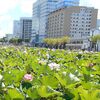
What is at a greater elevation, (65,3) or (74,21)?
(65,3)

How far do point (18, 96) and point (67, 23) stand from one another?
381 feet

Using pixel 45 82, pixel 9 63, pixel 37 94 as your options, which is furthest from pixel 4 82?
pixel 9 63

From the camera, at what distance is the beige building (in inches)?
4604

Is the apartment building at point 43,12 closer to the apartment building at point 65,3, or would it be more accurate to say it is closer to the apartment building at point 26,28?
the apartment building at point 65,3

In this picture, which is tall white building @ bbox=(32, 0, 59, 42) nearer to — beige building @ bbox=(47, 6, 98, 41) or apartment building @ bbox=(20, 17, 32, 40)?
beige building @ bbox=(47, 6, 98, 41)

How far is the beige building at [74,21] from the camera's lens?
11694 cm

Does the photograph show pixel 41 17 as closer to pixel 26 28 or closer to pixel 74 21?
pixel 74 21

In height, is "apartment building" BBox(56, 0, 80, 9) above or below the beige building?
above

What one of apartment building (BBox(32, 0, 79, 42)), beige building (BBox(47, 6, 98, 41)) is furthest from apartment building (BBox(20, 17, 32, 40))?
beige building (BBox(47, 6, 98, 41))

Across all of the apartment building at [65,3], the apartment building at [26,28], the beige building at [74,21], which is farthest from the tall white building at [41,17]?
the apartment building at [26,28]

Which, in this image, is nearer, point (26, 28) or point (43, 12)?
point (43, 12)

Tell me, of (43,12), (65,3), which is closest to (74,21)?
(65,3)

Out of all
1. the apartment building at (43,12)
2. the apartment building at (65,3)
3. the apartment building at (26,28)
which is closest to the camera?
the apartment building at (65,3)

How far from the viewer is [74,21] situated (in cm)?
12000
